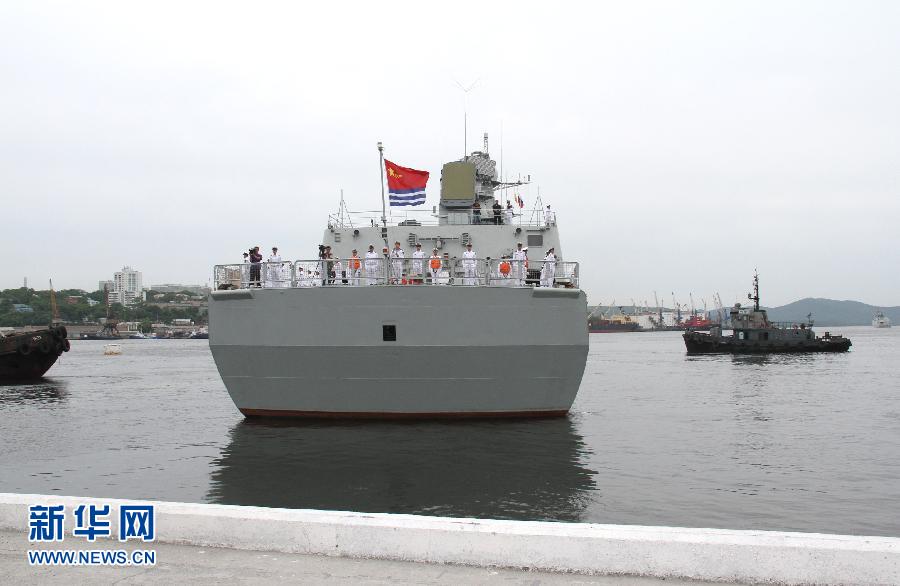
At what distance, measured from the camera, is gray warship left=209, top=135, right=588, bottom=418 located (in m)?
15.1

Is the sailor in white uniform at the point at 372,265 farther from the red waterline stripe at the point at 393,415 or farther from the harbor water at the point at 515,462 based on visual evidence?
the harbor water at the point at 515,462

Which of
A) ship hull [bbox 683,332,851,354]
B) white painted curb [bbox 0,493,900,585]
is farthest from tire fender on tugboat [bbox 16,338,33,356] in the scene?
ship hull [bbox 683,332,851,354]

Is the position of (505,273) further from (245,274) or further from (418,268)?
(245,274)

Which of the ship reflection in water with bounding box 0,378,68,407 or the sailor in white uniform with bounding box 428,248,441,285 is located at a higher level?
the sailor in white uniform with bounding box 428,248,441,285

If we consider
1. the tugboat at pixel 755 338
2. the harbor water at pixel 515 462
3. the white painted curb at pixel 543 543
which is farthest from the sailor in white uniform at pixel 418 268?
the tugboat at pixel 755 338

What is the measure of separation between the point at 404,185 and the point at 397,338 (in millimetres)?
A: 5037

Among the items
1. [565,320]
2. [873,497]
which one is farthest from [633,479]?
[565,320]

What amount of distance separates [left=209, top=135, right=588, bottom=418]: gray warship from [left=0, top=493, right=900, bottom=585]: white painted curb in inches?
391

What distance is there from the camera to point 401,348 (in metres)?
15.0

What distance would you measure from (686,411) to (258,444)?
1333 cm

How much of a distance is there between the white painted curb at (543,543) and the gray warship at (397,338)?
993 cm

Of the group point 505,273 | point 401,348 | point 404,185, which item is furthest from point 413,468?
point 404,185

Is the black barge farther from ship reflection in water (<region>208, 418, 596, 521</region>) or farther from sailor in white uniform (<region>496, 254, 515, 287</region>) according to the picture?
sailor in white uniform (<region>496, 254, 515, 287</region>)

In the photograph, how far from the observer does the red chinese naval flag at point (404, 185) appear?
726 inches
